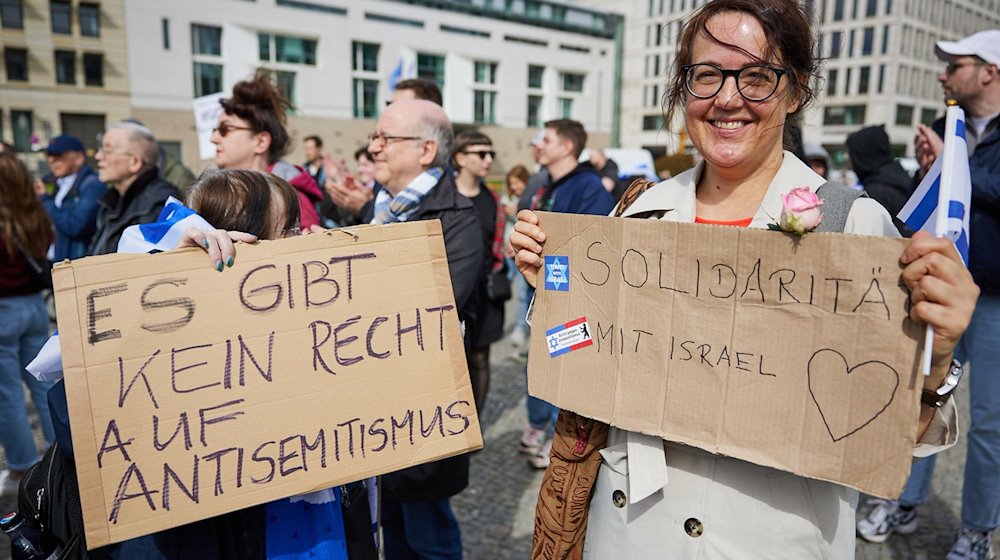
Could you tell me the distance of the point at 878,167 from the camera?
3.83m

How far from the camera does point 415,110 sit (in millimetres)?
2887

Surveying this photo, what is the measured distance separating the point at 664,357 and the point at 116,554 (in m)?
1.38

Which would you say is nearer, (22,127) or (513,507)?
(513,507)

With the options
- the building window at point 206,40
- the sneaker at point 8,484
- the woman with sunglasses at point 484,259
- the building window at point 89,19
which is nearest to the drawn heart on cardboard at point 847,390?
the woman with sunglasses at point 484,259

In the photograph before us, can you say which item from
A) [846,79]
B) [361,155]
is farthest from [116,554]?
[846,79]

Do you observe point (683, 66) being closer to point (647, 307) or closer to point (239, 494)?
point (647, 307)

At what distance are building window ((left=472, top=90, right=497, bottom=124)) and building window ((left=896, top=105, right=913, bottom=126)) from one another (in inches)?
1451

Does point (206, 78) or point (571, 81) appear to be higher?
point (571, 81)

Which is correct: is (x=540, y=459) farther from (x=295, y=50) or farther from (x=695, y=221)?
(x=295, y=50)

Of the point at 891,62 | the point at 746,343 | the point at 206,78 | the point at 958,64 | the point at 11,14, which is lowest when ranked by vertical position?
the point at 746,343

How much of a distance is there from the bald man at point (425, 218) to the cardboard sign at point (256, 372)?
102 centimetres

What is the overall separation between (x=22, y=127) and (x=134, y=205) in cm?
4394

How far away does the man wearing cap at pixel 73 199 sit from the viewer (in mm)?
4801

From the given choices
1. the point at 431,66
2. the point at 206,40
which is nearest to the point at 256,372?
the point at 206,40
